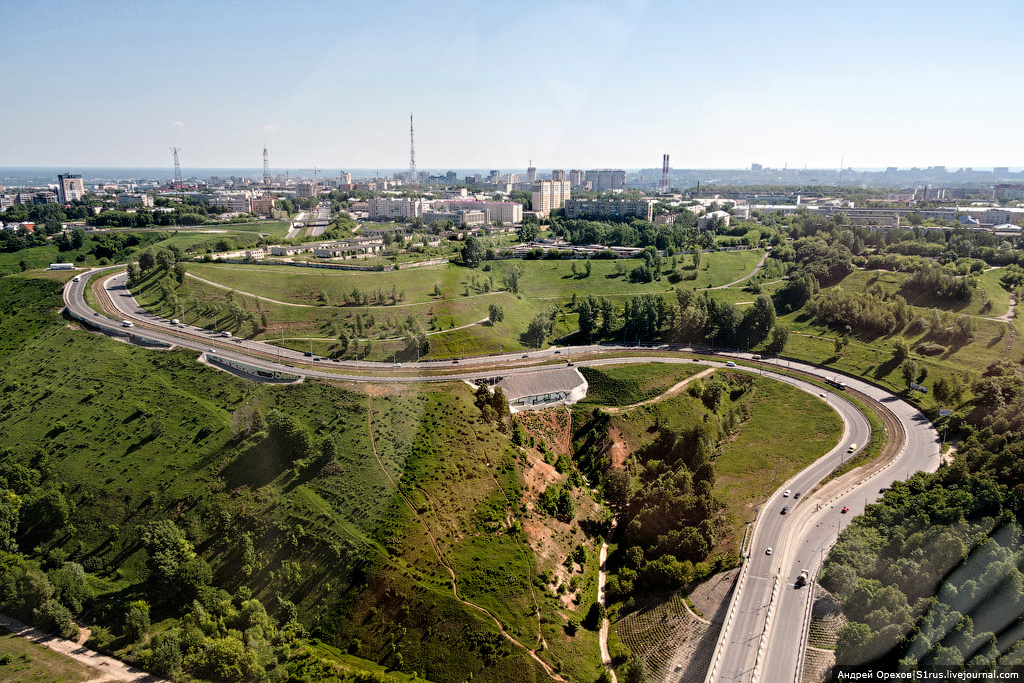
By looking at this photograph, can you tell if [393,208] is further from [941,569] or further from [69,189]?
[941,569]

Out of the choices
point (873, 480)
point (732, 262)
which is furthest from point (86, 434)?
point (732, 262)

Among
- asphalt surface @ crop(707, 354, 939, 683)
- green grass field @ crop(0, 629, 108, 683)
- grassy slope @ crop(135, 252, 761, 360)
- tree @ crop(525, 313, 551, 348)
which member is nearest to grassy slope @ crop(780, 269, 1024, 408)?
asphalt surface @ crop(707, 354, 939, 683)

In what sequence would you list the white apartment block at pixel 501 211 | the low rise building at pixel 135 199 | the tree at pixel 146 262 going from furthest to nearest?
the low rise building at pixel 135 199 < the white apartment block at pixel 501 211 < the tree at pixel 146 262

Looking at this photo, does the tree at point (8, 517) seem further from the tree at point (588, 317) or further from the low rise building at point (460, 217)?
the low rise building at point (460, 217)

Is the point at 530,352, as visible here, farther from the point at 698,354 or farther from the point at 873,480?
the point at 873,480

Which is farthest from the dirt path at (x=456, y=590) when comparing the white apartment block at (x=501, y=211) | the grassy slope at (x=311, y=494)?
the white apartment block at (x=501, y=211)

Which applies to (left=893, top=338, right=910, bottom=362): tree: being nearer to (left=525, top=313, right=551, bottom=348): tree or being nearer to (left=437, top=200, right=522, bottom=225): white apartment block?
(left=525, top=313, right=551, bottom=348): tree
